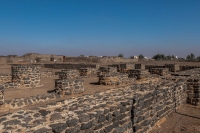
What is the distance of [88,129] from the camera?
13.4 ft

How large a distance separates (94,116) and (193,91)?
6706mm

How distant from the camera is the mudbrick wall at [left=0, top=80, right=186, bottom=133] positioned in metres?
3.49

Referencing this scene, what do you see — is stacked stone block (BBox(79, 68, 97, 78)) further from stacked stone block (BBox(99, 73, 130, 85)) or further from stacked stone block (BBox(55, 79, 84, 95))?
stacked stone block (BBox(55, 79, 84, 95))

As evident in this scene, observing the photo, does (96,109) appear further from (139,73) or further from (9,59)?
(9,59)

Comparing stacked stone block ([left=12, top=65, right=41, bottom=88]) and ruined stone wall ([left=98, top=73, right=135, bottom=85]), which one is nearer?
ruined stone wall ([left=98, top=73, right=135, bottom=85])

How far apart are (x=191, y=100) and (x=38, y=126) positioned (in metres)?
7.93

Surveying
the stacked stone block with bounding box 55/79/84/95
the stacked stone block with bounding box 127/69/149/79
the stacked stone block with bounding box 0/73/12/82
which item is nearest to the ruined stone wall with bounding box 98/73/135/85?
the stacked stone block with bounding box 127/69/149/79

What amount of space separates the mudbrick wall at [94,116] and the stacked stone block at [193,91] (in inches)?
101

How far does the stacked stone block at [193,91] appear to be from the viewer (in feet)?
29.3

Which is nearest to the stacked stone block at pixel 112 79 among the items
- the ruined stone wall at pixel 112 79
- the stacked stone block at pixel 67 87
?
the ruined stone wall at pixel 112 79

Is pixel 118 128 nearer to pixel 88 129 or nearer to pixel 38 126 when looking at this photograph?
pixel 88 129

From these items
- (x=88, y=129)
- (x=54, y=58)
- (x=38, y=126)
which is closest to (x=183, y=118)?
(x=88, y=129)

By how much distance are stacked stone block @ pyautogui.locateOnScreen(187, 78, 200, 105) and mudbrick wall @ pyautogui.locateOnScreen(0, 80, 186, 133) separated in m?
2.56

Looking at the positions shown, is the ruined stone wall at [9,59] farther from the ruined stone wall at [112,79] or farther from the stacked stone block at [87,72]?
the ruined stone wall at [112,79]
